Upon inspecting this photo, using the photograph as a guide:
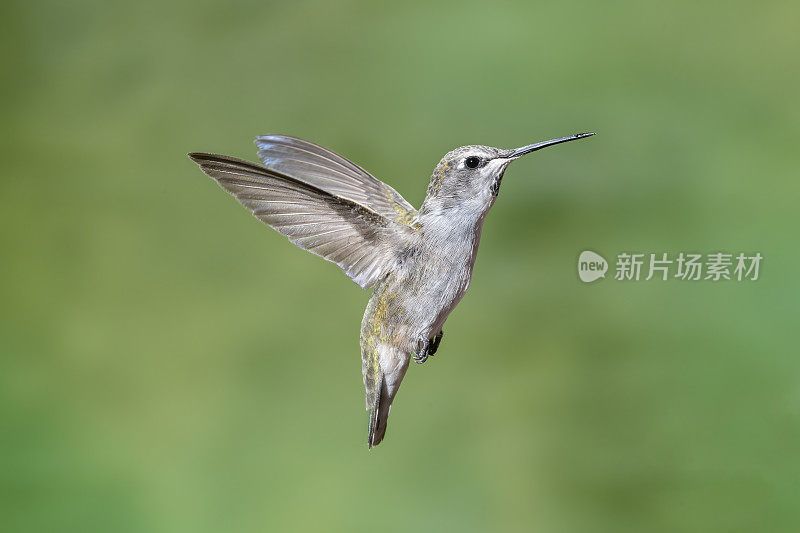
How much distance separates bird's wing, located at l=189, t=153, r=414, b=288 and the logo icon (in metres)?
0.69

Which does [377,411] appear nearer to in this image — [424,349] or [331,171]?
[424,349]

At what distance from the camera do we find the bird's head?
0.58 metres

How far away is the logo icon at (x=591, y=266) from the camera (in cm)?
126

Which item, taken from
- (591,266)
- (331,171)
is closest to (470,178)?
(331,171)

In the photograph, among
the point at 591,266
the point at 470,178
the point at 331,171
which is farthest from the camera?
the point at 591,266

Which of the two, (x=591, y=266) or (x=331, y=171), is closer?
(x=331, y=171)

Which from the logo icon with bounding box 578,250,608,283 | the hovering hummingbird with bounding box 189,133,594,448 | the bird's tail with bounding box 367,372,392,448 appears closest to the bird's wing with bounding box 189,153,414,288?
the hovering hummingbird with bounding box 189,133,594,448

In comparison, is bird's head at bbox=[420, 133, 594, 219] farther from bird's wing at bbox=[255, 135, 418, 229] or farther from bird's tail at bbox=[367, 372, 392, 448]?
bird's tail at bbox=[367, 372, 392, 448]

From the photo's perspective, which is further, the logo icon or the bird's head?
the logo icon

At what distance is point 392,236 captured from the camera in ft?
2.10

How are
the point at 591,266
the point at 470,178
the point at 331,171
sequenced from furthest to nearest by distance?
the point at 591,266, the point at 331,171, the point at 470,178

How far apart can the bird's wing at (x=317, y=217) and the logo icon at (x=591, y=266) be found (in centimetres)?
69

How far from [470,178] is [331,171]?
198 millimetres

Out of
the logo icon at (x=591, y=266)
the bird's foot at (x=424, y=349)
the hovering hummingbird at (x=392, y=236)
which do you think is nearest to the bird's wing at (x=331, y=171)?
the hovering hummingbird at (x=392, y=236)
